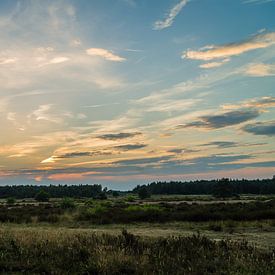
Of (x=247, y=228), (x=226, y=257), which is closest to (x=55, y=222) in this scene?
(x=247, y=228)

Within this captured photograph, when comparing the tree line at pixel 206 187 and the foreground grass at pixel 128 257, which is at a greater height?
the tree line at pixel 206 187

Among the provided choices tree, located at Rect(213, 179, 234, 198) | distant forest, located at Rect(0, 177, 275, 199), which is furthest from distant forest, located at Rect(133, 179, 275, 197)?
tree, located at Rect(213, 179, 234, 198)

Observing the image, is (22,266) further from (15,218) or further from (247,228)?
(15,218)

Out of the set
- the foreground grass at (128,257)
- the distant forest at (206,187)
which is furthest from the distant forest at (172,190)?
the foreground grass at (128,257)

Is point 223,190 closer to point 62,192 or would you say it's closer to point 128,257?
point 62,192

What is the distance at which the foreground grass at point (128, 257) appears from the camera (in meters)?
9.77

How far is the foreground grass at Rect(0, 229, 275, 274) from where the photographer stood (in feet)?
32.0

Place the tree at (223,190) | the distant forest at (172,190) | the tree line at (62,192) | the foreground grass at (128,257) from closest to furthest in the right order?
the foreground grass at (128,257)
the tree at (223,190)
the distant forest at (172,190)
the tree line at (62,192)

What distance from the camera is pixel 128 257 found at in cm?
1062

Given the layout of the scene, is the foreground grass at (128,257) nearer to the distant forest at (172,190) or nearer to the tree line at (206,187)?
the tree line at (206,187)

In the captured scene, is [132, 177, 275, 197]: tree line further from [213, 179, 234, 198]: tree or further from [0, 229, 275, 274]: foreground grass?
[0, 229, 275, 274]: foreground grass

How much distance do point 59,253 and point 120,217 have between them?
18.8 m

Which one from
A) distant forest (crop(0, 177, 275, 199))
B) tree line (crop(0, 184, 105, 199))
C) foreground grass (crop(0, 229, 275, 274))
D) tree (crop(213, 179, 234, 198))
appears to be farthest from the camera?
tree line (crop(0, 184, 105, 199))

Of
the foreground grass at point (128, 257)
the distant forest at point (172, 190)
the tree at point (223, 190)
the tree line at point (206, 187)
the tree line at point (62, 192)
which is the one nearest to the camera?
the foreground grass at point (128, 257)
